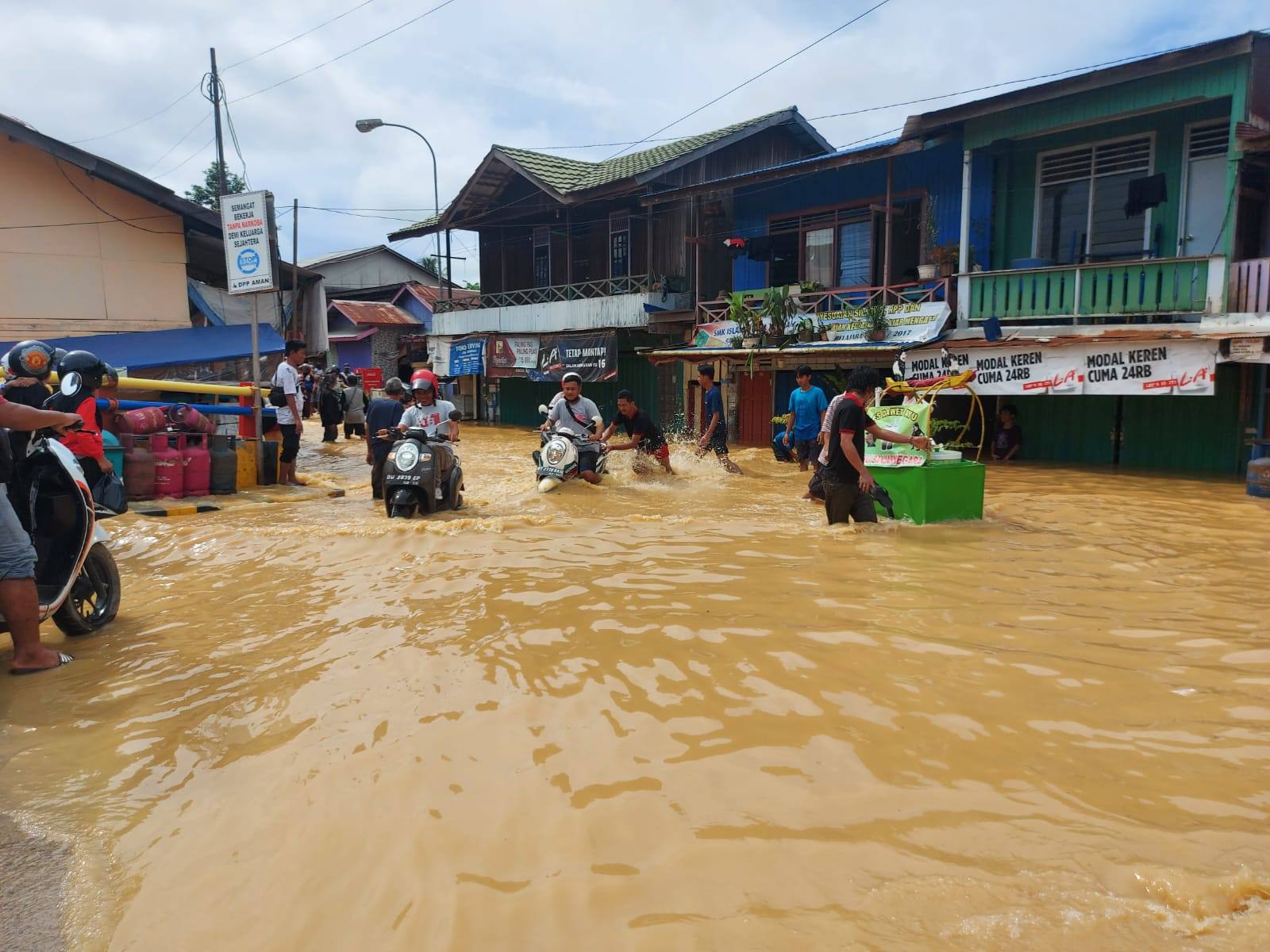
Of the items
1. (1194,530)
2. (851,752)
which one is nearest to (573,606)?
(851,752)

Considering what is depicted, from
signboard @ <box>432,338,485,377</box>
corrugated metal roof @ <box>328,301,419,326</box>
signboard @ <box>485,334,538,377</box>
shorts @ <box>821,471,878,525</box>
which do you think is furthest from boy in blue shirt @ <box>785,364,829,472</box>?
corrugated metal roof @ <box>328,301,419,326</box>

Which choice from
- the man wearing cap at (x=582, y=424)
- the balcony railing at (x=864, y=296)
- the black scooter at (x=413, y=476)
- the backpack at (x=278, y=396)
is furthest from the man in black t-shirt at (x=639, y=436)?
the balcony railing at (x=864, y=296)

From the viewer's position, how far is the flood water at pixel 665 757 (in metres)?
2.46

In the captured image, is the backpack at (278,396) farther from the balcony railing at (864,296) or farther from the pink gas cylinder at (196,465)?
the balcony railing at (864,296)

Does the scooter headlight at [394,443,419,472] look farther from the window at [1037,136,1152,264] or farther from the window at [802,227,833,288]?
the window at [802,227,833,288]

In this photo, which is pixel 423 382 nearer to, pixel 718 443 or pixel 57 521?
pixel 57 521

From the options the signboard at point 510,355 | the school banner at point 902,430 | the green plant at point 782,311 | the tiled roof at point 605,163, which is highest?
the tiled roof at point 605,163

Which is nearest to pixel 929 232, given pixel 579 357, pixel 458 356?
pixel 579 357

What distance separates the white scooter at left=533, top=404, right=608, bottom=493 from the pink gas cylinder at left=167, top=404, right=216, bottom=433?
142 inches

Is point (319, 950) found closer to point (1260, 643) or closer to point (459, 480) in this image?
point (1260, 643)

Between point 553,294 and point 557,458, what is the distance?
14.3 metres

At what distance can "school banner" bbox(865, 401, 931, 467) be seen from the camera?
24.9 feet

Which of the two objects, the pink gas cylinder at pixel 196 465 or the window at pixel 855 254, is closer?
the pink gas cylinder at pixel 196 465

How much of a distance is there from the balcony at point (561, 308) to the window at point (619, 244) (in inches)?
24.4
